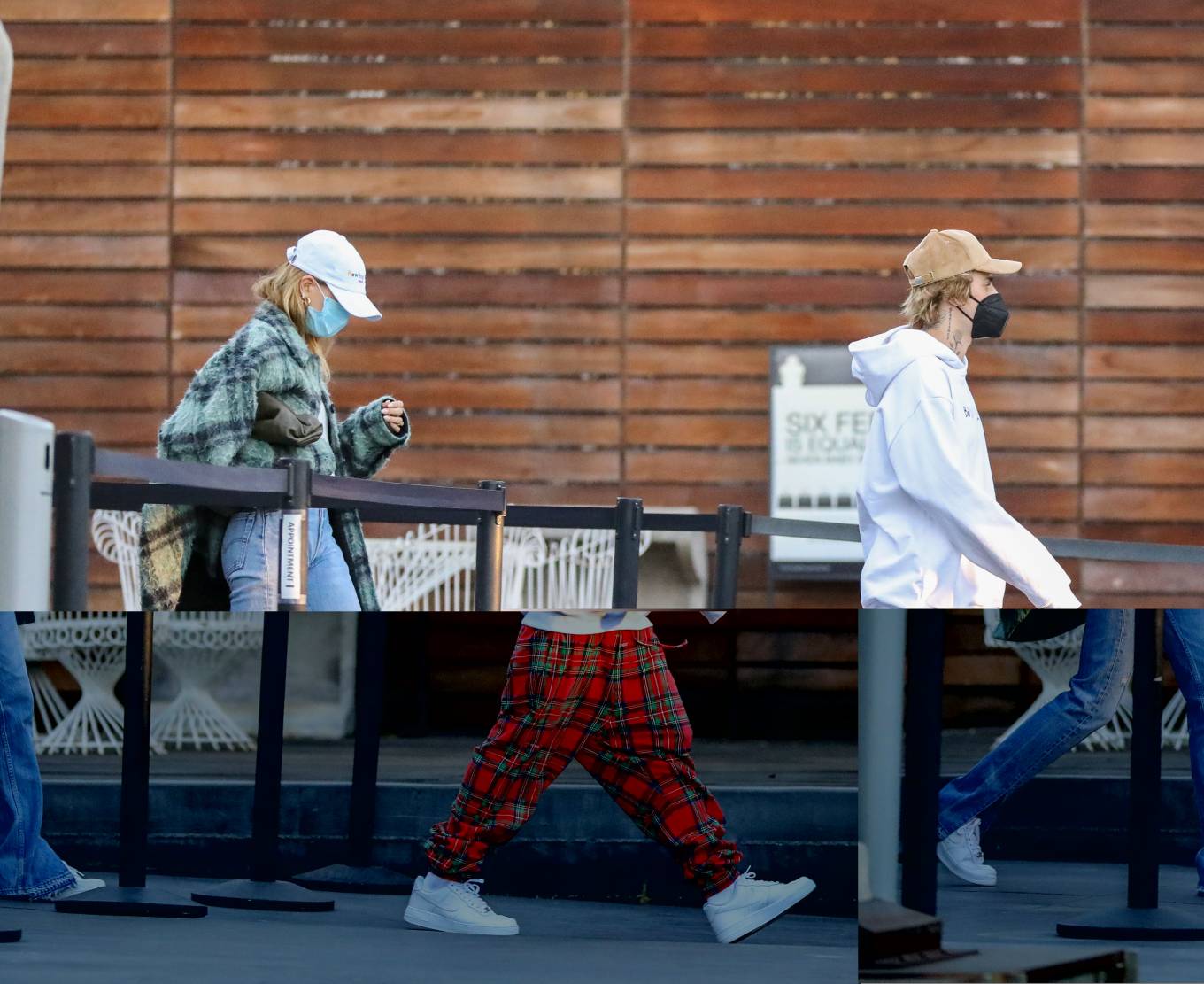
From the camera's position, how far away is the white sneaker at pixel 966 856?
2.51 meters

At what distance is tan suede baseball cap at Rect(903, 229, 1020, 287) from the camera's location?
4.38 metres

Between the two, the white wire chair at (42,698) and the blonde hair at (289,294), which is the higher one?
the blonde hair at (289,294)

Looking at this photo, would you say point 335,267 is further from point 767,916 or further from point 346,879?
point 767,916

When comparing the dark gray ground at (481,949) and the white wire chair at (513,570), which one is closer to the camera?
the dark gray ground at (481,949)

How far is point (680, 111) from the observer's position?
31.9 ft

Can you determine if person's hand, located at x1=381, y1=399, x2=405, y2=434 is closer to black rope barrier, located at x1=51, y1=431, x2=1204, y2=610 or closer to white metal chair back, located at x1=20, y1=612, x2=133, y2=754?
black rope barrier, located at x1=51, y1=431, x2=1204, y2=610

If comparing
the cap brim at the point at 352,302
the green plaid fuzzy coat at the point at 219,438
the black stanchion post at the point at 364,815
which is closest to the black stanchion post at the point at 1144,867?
the black stanchion post at the point at 364,815

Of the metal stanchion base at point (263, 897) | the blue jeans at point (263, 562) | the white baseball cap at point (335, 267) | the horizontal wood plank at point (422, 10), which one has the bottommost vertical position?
the metal stanchion base at point (263, 897)

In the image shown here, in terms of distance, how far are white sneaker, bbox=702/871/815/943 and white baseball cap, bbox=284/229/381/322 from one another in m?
2.68

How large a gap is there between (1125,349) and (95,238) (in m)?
5.47

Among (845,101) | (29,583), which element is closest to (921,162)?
(845,101)

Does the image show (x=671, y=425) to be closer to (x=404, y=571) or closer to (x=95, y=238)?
(x=404, y=571)

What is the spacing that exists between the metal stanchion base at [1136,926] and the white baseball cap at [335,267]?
9.28ft

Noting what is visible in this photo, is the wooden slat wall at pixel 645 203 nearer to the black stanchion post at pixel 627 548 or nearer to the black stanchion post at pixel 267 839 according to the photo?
the black stanchion post at pixel 627 548
